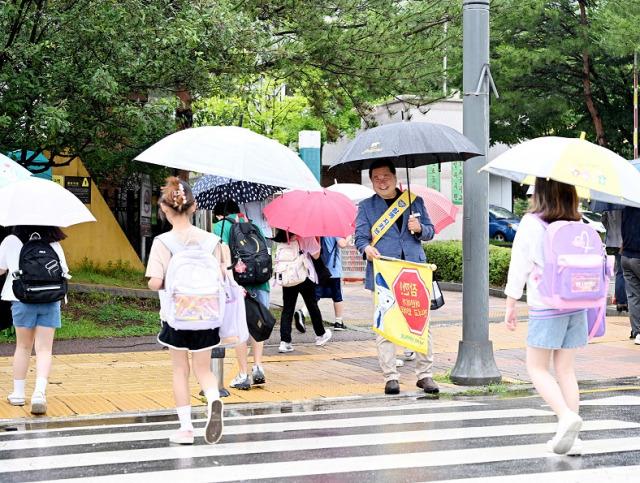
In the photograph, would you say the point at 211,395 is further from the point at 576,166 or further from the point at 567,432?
the point at 576,166

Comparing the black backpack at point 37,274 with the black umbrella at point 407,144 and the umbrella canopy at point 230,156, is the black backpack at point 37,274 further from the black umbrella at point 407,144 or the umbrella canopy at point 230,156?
the black umbrella at point 407,144

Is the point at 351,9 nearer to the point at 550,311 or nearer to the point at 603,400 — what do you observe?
the point at 603,400

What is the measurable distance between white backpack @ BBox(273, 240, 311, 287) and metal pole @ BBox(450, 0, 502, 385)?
2.57 meters

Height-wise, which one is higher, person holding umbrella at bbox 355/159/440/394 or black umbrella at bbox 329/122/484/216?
black umbrella at bbox 329/122/484/216

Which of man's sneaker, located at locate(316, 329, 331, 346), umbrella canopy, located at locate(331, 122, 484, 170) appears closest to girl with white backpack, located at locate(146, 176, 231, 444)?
umbrella canopy, located at locate(331, 122, 484, 170)

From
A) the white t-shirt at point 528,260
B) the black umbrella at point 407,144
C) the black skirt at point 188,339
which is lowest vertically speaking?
the black skirt at point 188,339

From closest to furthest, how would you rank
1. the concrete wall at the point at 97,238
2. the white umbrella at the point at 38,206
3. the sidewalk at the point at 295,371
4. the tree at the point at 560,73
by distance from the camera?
the white umbrella at the point at 38,206
the sidewalk at the point at 295,371
the concrete wall at the point at 97,238
the tree at the point at 560,73

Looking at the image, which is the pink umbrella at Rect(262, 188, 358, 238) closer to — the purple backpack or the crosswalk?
the crosswalk

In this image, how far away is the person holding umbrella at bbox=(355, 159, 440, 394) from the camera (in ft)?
26.8

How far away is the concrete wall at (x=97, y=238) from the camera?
58.8 ft

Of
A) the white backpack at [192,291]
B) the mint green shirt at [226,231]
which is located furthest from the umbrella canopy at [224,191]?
the white backpack at [192,291]

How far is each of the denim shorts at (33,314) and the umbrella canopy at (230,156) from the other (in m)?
1.61

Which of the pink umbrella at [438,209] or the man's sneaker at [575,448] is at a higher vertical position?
the pink umbrella at [438,209]

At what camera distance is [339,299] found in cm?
1316
